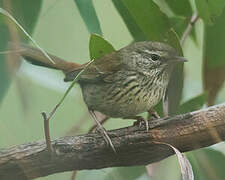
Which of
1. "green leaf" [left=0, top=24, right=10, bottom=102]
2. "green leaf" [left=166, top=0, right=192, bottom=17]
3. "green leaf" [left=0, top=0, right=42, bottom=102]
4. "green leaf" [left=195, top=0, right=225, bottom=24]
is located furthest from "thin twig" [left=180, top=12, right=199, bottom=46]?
"green leaf" [left=0, top=24, right=10, bottom=102]

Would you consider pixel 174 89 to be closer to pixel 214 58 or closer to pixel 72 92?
pixel 214 58

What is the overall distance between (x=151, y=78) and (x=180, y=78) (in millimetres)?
251

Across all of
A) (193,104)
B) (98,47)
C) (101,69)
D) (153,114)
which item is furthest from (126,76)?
(98,47)

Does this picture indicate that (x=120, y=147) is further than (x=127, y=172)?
No

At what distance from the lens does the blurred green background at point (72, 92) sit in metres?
2.89

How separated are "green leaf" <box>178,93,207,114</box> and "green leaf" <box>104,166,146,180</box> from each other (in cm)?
38

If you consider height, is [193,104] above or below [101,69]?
below

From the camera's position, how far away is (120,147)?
9.12 ft

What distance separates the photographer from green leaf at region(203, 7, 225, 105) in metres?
3.21

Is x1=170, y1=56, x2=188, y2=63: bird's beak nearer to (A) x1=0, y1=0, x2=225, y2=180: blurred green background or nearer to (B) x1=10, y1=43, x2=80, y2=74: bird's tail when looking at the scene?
(A) x1=0, y1=0, x2=225, y2=180: blurred green background

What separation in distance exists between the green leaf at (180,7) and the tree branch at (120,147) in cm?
62

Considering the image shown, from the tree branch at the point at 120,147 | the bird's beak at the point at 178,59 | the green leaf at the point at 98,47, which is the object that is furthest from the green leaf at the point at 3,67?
the bird's beak at the point at 178,59

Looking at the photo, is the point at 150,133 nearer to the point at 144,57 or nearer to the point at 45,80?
the point at 144,57

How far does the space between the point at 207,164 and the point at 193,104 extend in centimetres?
37
